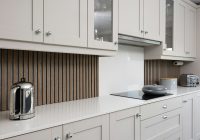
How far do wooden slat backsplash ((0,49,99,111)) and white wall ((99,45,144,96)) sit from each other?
141 mm

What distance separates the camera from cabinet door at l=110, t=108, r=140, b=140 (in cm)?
150

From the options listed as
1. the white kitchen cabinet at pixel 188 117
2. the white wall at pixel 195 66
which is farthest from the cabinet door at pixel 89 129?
the white wall at pixel 195 66

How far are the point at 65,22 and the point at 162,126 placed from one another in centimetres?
153

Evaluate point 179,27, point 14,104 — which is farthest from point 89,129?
point 179,27

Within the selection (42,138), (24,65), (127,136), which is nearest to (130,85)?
(127,136)

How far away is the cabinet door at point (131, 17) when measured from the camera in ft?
6.36

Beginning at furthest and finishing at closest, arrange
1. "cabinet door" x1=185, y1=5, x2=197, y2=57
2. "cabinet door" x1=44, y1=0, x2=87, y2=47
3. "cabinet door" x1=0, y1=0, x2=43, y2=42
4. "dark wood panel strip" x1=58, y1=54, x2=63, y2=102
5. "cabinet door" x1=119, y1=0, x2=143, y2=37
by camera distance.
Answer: "cabinet door" x1=185, y1=5, x2=197, y2=57 → "cabinet door" x1=119, y1=0, x2=143, y2=37 → "dark wood panel strip" x1=58, y1=54, x2=63, y2=102 → "cabinet door" x1=44, y1=0, x2=87, y2=47 → "cabinet door" x1=0, y1=0, x2=43, y2=42

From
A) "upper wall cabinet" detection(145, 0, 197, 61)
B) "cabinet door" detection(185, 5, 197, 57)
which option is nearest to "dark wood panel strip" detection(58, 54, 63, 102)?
"upper wall cabinet" detection(145, 0, 197, 61)

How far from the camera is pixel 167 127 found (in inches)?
84.0

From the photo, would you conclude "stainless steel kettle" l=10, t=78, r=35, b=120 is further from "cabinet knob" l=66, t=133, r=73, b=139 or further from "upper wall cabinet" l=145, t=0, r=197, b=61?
"upper wall cabinet" l=145, t=0, r=197, b=61

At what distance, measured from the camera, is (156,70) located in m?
3.03

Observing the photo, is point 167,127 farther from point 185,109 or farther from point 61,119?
point 61,119

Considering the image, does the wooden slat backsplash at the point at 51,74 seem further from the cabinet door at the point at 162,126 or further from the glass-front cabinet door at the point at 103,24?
the cabinet door at the point at 162,126

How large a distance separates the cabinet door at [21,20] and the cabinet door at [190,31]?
106 inches
